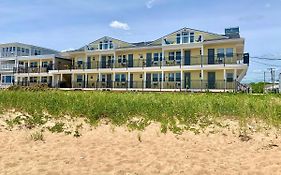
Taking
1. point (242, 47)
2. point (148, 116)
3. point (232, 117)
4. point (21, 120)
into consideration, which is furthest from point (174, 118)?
point (242, 47)

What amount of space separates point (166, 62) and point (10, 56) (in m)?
35.7

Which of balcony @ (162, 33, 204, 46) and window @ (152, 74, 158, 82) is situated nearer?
balcony @ (162, 33, 204, 46)

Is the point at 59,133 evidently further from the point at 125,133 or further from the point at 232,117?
the point at 232,117

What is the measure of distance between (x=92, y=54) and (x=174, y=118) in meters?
32.2

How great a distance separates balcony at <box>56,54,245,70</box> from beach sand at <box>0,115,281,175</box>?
2291 centimetres

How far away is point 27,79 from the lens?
47406 mm

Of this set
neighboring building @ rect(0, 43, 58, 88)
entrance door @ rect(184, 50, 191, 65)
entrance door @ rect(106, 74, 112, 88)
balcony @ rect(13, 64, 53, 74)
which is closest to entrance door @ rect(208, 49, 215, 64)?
entrance door @ rect(184, 50, 191, 65)

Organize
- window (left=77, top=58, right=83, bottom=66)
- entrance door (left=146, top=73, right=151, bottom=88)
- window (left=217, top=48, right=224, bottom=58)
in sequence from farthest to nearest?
1. window (left=77, top=58, right=83, bottom=66)
2. entrance door (left=146, top=73, right=151, bottom=88)
3. window (left=217, top=48, right=224, bottom=58)

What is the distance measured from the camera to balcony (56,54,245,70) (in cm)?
3072

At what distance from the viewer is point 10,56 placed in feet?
181

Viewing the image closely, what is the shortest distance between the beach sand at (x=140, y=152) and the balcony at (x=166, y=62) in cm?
2291

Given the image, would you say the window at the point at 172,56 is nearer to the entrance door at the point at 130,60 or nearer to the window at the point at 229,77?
the entrance door at the point at 130,60

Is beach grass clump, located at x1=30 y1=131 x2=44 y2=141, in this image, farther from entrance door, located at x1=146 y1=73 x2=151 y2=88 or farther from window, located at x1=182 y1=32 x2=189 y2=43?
window, located at x1=182 y1=32 x2=189 y2=43

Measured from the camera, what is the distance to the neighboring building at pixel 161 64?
1226 inches
